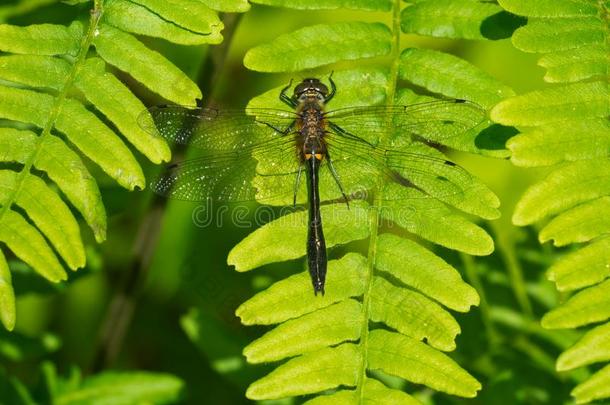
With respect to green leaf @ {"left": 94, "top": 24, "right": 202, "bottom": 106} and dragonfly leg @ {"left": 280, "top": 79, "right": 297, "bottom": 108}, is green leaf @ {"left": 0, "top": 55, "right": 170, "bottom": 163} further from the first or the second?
dragonfly leg @ {"left": 280, "top": 79, "right": 297, "bottom": 108}

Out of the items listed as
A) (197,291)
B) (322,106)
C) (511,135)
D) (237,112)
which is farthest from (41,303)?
(511,135)

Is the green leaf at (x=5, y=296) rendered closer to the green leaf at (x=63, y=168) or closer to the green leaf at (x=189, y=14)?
the green leaf at (x=63, y=168)

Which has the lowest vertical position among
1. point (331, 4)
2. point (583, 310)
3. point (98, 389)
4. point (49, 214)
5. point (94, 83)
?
point (583, 310)

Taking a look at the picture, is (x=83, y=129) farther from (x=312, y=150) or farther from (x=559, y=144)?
(x=559, y=144)

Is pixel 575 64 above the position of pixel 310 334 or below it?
above

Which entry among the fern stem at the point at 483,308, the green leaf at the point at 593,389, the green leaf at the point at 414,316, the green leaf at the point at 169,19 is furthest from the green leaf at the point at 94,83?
the fern stem at the point at 483,308

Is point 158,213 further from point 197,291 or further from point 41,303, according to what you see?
point 41,303

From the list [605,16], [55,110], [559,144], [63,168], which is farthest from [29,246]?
[605,16]
